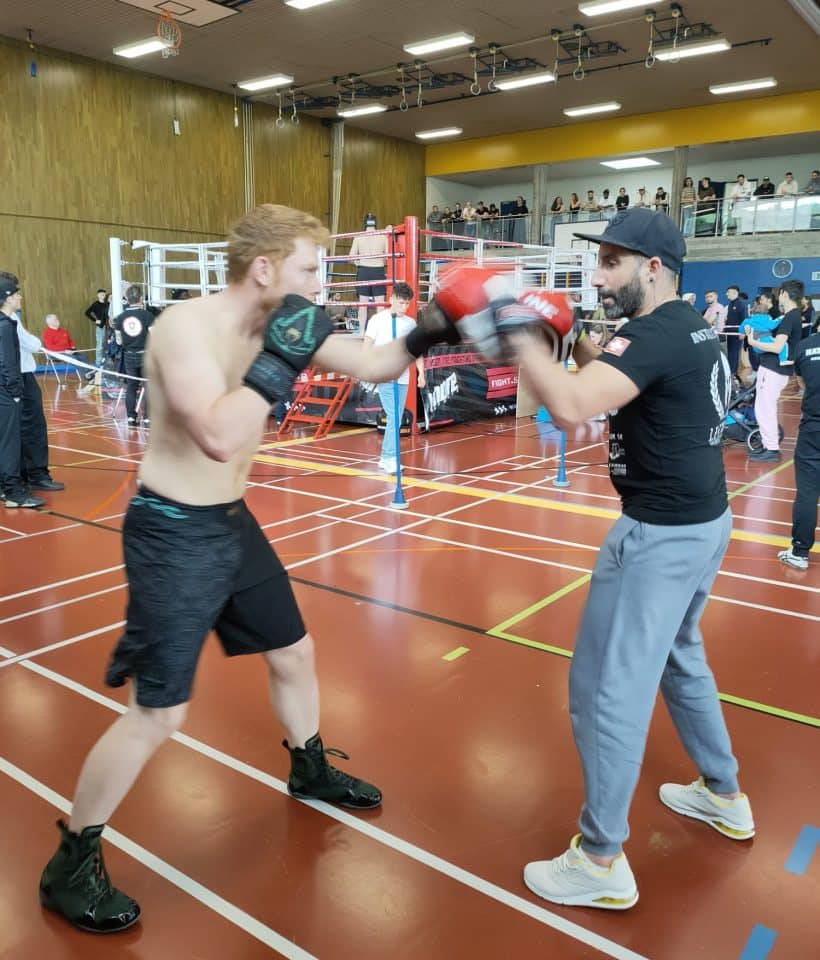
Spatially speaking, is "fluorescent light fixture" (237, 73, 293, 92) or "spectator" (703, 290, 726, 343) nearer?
"spectator" (703, 290, 726, 343)

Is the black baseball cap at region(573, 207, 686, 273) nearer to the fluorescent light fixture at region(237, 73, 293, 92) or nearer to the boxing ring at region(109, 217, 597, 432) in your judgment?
the boxing ring at region(109, 217, 597, 432)

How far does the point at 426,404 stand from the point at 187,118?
42.9 feet

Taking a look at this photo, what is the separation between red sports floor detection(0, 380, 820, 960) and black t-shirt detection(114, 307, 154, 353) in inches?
205

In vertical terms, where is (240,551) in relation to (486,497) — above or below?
above

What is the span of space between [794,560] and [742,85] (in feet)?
57.9

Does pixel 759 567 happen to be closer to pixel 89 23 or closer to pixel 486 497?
pixel 486 497

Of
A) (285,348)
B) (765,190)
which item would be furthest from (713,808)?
(765,190)

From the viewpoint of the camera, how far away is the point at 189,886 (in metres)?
2.17

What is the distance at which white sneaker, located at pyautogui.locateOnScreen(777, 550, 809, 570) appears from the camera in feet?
15.8

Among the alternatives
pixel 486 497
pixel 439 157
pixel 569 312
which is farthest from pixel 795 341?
pixel 439 157

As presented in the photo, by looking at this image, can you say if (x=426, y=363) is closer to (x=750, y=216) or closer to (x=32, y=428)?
(x=32, y=428)

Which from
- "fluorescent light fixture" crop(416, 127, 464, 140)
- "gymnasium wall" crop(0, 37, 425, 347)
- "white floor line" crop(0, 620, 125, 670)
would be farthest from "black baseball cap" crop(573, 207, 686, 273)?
"fluorescent light fixture" crop(416, 127, 464, 140)

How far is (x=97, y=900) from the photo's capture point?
200 centimetres

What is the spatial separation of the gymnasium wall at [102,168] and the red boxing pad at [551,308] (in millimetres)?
17214
